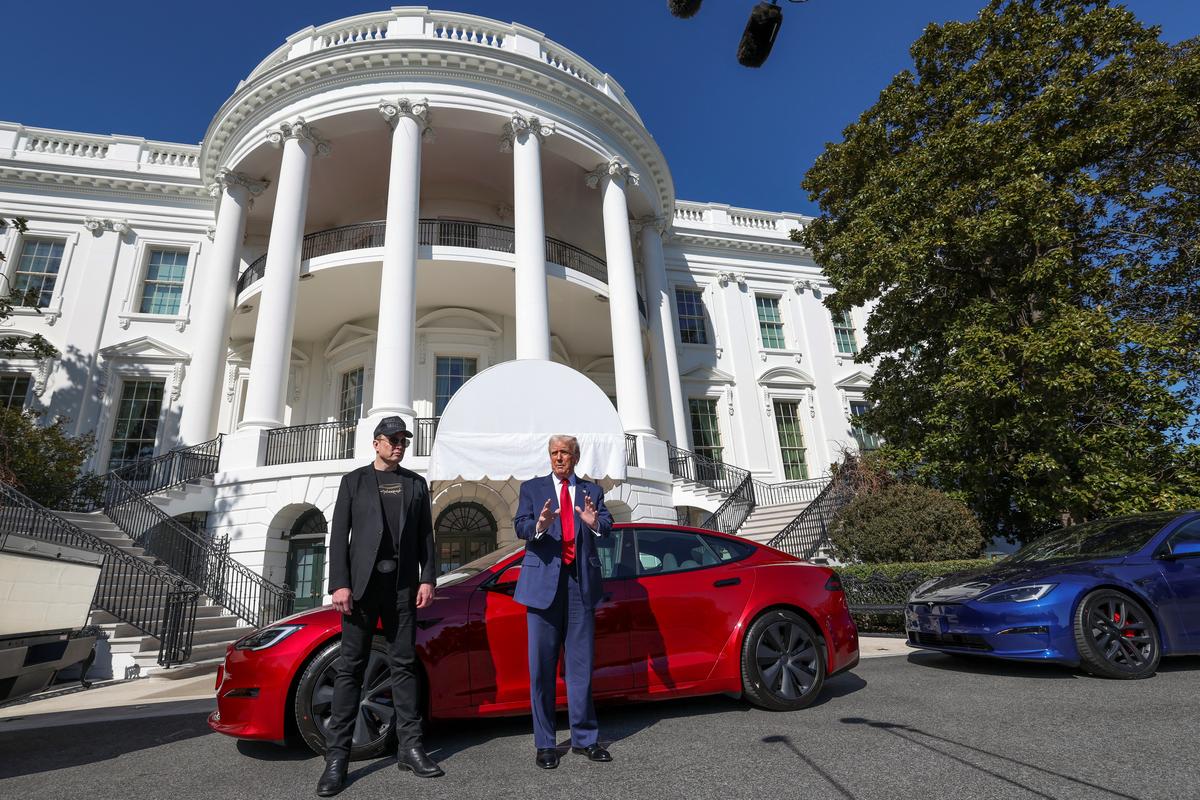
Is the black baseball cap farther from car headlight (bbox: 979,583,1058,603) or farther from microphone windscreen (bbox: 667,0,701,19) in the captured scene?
car headlight (bbox: 979,583,1058,603)

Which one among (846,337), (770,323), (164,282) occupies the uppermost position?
(164,282)

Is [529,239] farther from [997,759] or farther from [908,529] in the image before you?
[997,759]

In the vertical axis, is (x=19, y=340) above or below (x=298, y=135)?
below

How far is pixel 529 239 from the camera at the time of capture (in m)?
14.6

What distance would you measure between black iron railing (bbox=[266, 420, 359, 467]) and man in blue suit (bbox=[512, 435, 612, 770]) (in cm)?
1052

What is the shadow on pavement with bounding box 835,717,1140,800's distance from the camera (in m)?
2.61

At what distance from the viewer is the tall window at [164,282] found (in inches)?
706

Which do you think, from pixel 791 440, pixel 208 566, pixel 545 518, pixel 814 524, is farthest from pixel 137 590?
pixel 791 440

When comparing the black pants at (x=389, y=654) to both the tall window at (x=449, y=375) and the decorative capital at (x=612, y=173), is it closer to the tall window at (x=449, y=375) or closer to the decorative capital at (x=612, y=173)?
the tall window at (x=449, y=375)

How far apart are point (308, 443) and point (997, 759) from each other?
1295 cm

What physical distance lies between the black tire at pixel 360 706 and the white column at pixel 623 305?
36.7 feet

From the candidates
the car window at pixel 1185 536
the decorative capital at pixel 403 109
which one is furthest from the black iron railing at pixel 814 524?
the decorative capital at pixel 403 109

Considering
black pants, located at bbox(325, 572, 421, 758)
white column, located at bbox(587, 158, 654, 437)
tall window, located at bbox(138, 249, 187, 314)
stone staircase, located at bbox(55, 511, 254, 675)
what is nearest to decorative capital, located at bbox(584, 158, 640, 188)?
white column, located at bbox(587, 158, 654, 437)

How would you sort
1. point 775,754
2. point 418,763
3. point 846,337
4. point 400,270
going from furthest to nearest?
point 846,337 < point 400,270 < point 775,754 < point 418,763
